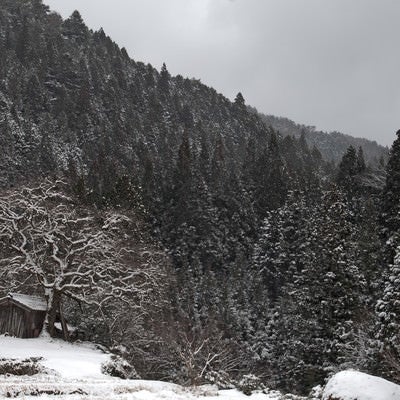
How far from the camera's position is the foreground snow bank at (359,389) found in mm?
11336

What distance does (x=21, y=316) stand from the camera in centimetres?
3039

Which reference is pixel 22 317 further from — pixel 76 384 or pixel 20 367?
pixel 76 384

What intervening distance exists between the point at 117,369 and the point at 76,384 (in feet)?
21.1

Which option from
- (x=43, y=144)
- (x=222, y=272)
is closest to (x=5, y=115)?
(x=43, y=144)

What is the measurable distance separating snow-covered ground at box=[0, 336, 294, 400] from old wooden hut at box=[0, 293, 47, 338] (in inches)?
76.2

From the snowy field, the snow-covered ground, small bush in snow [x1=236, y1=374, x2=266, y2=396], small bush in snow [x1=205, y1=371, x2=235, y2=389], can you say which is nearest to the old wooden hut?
the snow-covered ground

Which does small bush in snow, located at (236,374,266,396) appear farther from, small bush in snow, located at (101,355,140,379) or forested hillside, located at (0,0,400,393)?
Result: small bush in snow, located at (101,355,140,379)

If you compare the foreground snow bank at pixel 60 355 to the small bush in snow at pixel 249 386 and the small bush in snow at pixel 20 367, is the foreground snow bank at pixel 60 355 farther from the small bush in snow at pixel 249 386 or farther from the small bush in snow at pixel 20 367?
the small bush in snow at pixel 249 386

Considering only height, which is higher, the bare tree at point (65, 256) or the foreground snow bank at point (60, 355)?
the bare tree at point (65, 256)

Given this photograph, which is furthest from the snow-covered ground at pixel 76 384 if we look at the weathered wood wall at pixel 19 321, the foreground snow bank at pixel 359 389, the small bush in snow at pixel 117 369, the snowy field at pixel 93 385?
the foreground snow bank at pixel 359 389

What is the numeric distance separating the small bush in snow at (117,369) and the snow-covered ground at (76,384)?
363 millimetres

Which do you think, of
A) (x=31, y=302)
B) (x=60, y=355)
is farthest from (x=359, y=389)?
(x=31, y=302)

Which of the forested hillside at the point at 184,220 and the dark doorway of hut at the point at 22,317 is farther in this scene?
the forested hillside at the point at 184,220

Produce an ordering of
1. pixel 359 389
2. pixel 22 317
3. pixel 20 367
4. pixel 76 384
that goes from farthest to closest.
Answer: pixel 22 317
pixel 20 367
pixel 76 384
pixel 359 389
